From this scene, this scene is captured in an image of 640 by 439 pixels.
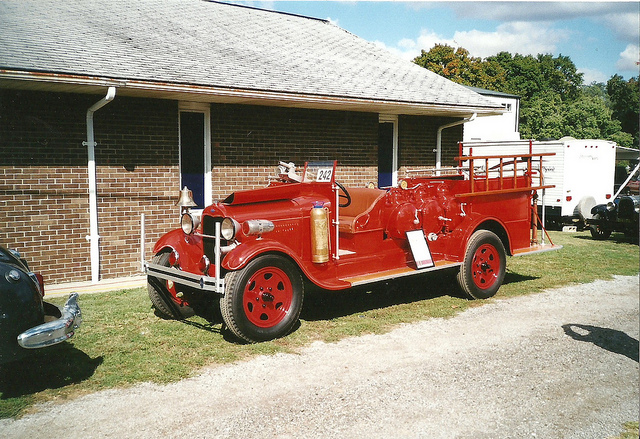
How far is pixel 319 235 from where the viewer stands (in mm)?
6180

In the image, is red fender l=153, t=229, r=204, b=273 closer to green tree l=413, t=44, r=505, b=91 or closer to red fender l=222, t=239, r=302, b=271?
red fender l=222, t=239, r=302, b=271

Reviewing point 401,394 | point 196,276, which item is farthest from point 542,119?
point 401,394

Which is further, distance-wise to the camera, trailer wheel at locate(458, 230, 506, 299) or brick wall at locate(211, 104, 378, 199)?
brick wall at locate(211, 104, 378, 199)

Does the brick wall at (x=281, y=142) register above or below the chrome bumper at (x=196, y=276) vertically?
above

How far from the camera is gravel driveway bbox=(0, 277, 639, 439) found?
153 inches

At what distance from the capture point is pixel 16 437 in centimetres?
373

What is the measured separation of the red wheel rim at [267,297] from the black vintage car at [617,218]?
11.2 meters

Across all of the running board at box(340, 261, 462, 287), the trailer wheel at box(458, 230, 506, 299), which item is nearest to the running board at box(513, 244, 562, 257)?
the trailer wheel at box(458, 230, 506, 299)

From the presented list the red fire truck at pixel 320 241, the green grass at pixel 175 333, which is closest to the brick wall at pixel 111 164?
the green grass at pixel 175 333

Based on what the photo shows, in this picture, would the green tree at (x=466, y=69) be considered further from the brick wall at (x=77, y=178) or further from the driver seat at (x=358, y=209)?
the driver seat at (x=358, y=209)

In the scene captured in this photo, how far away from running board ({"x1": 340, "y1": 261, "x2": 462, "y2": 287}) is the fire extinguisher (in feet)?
1.66

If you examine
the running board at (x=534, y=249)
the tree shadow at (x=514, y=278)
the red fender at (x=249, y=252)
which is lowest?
the tree shadow at (x=514, y=278)

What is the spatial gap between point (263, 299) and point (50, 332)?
213 centimetres

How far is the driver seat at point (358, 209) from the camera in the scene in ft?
22.1
